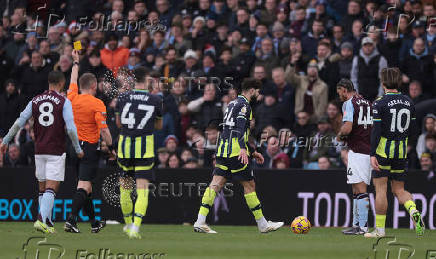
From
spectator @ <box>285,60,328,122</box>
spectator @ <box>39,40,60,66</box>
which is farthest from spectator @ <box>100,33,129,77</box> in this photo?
spectator @ <box>285,60,328,122</box>

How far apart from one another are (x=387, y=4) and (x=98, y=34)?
6.88 metres

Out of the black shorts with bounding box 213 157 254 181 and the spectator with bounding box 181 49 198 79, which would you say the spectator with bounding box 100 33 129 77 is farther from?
the black shorts with bounding box 213 157 254 181

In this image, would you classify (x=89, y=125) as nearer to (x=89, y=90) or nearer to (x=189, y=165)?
(x=89, y=90)

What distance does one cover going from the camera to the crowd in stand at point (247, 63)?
60.1 ft

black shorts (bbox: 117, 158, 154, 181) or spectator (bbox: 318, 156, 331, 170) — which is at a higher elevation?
spectator (bbox: 318, 156, 331, 170)

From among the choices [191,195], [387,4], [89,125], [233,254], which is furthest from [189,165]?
[233,254]

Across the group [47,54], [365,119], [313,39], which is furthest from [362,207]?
[47,54]

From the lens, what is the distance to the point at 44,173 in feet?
44.6

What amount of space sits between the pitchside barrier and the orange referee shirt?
3554mm

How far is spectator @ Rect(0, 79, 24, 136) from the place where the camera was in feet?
67.1

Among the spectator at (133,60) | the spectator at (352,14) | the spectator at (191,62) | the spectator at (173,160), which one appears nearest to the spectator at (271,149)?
the spectator at (173,160)

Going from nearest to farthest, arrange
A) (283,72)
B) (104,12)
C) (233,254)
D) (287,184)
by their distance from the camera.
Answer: (233,254) → (287,184) → (283,72) → (104,12)

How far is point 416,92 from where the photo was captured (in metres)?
18.1

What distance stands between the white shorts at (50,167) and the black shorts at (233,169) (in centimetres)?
241
